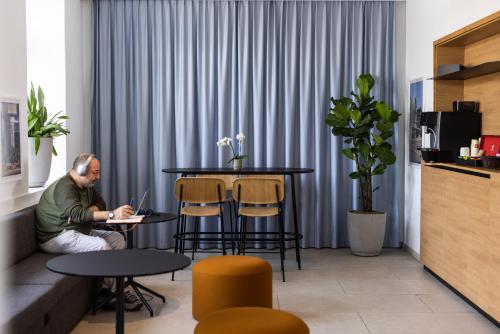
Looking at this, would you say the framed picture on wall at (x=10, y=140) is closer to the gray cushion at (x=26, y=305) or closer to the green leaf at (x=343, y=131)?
the gray cushion at (x=26, y=305)

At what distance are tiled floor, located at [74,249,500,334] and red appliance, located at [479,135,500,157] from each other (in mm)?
1171

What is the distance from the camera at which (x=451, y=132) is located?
5.33 meters

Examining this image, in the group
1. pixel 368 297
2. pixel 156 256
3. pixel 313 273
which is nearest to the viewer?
pixel 156 256

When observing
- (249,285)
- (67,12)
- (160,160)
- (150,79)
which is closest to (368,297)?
(249,285)

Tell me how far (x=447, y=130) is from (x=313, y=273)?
1761 mm

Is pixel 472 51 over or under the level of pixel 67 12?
under

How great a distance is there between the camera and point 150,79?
6.93m

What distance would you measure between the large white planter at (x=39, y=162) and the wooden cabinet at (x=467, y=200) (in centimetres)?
332

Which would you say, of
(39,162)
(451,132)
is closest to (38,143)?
(39,162)

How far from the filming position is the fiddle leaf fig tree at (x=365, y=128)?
639 centimetres

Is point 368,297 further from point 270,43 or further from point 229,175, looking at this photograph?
point 270,43

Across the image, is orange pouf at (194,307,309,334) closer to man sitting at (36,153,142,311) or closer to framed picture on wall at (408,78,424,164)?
man sitting at (36,153,142,311)

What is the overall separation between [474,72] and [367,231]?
2.15m

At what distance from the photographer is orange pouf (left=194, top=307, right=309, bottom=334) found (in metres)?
2.91
